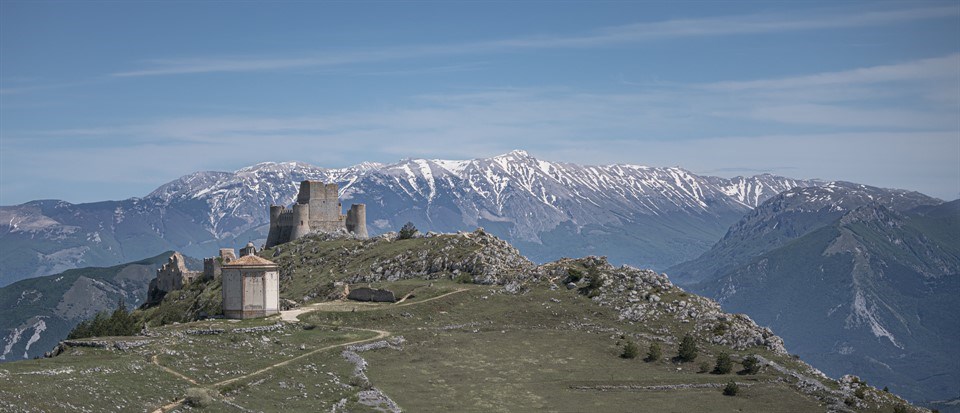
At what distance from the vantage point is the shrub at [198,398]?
7444cm

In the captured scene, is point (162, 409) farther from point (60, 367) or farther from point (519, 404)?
point (519, 404)

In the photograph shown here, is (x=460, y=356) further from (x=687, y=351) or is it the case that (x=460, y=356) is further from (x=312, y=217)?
(x=312, y=217)

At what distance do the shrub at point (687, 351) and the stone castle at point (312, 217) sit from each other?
8230 centimetres

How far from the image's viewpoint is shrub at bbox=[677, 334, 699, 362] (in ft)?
331

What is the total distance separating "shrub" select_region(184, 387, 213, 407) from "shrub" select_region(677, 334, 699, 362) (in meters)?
44.3

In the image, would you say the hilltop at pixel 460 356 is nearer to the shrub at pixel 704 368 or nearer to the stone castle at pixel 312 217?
the shrub at pixel 704 368

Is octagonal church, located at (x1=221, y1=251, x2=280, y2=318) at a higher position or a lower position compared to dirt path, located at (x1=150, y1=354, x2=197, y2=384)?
higher

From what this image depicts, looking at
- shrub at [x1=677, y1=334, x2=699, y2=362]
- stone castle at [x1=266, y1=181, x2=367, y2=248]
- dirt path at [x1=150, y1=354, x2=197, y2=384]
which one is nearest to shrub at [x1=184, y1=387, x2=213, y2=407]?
dirt path at [x1=150, y1=354, x2=197, y2=384]

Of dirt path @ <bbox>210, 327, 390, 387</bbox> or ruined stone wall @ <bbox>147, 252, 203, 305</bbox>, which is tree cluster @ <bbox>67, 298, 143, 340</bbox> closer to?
dirt path @ <bbox>210, 327, 390, 387</bbox>

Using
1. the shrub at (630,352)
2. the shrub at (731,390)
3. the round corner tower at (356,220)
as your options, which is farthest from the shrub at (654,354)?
the round corner tower at (356,220)

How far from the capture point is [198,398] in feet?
246

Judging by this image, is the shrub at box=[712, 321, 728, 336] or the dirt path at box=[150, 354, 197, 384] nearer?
the dirt path at box=[150, 354, 197, 384]

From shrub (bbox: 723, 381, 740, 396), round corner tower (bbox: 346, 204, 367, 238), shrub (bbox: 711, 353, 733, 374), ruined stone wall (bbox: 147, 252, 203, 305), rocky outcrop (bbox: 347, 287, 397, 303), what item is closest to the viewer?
shrub (bbox: 723, 381, 740, 396)

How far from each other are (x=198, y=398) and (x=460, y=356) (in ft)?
96.3
